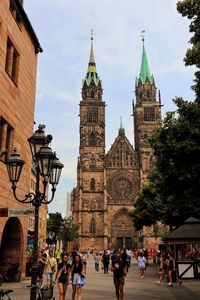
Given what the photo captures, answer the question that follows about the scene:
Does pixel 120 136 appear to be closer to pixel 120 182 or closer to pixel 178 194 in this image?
pixel 120 182

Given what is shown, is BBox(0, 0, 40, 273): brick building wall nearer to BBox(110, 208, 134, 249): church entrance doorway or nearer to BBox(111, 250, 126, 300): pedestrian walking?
BBox(111, 250, 126, 300): pedestrian walking

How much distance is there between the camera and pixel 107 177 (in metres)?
65.2

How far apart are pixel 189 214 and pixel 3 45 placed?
48.7 feet

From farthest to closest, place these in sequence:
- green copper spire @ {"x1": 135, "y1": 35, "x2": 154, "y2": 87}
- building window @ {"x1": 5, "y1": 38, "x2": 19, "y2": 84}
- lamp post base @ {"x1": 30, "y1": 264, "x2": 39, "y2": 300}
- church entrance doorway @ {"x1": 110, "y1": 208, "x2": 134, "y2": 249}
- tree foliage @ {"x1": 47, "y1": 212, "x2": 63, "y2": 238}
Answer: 1. green copper spire @ {"x1": 135, "y1": 35, "x2": 154, "y2": 87}
2. tree foliage @ {"x1": 47, "y1": 212, "x2": 63, "y2": 238}
3. church entrance doorway @ {"x1": 110, "y1": 208, "x2": 134, "y2": 249}
4. building window @ {"x1": 5, "y1": 38, "x2": 19, "y2": 84}
5. lamp post base @ {"x1": 30, "y1": 264, "x2": 39, "y2": 300}

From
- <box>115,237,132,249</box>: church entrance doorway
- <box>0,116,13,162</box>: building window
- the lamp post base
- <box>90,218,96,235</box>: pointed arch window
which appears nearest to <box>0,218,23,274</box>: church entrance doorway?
<box>0,116,13,162</box>: building window

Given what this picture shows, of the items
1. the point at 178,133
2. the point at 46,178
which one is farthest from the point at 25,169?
the point at 46,178

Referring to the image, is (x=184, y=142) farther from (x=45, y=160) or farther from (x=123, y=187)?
(x=123, y=187)

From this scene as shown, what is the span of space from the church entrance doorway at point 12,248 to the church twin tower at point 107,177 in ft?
147

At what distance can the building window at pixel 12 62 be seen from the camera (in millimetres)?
15656

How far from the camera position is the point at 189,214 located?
22141 mm

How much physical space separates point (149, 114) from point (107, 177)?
15.7 m

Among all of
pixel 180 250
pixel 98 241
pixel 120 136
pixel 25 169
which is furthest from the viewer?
pixel 120 136

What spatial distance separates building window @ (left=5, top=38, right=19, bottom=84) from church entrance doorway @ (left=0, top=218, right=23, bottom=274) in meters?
6.89

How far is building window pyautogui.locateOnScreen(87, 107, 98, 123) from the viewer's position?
68562 mm
